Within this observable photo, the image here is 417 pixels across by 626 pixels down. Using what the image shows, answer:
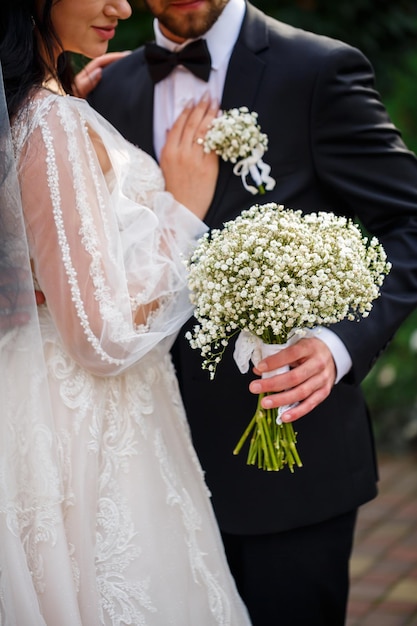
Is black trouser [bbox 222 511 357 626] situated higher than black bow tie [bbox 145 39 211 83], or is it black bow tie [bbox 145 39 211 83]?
black bow tie [bbox 145 39 211 83]

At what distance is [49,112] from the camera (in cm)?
215

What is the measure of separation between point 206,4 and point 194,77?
22 centimetres

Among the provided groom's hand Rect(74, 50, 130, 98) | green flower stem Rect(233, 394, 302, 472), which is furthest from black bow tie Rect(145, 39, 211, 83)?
green flower stem Rect(233, 394, 302, 472)

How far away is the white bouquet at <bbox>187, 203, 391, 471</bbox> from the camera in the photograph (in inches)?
79.7

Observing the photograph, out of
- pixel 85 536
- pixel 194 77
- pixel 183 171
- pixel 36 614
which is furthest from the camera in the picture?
pixel 194 77

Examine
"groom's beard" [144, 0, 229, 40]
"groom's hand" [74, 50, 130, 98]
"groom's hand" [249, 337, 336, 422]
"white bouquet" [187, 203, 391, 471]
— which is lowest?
"groom's hand" [249, 337, 336, 422]

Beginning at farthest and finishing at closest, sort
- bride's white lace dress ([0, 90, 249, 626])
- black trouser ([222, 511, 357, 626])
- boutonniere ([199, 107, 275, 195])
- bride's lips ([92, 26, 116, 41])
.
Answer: black trouser ([222, 511, 357, 626]) → boutonniere ([199, 107, 275, 195]) → bride's lips ([92, 26, 116, 41]) → bride's white lace dress ([0, 90, 249, 626])

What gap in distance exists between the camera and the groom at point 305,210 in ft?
8.44

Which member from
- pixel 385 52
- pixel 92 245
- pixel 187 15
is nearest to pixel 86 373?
pixel 92 245

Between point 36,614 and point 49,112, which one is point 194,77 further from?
point 36,614

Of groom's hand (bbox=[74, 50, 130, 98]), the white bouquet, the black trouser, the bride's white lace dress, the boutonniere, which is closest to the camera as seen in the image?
the white bouquet

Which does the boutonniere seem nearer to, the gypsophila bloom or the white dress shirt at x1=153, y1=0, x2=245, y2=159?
the white dress shirt at x1=153, y1=0, x2=245, y2=159

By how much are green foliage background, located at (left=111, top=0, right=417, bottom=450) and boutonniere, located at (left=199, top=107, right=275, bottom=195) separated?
3.36 metres

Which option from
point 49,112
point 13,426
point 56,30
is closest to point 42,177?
point 49,112
